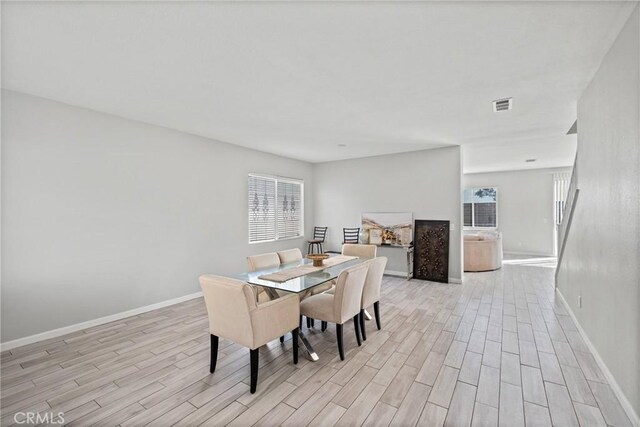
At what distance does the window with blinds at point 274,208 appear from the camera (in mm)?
5784

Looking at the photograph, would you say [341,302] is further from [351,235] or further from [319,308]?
[351,235]

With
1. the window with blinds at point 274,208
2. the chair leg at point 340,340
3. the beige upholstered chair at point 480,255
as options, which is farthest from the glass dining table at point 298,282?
the beige upholstered chair at point 480,255

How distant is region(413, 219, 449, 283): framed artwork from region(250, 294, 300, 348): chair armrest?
3972mm

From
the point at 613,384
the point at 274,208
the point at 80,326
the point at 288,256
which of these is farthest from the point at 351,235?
the point at 80,326

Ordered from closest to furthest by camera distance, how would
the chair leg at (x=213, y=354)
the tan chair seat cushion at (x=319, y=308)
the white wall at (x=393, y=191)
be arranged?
the chair leg at (x=213, y=354), the tan chair seat cushion at (x=319, y=308), the white wall at (x=393, y=191)

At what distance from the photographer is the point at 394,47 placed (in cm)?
223

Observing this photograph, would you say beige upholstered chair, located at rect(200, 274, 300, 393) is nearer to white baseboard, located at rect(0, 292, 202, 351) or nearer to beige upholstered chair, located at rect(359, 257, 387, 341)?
beige upholstered chair, located at rect(359, 257, 387, 341)

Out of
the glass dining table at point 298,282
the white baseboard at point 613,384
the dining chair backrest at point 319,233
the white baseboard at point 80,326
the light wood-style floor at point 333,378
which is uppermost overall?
the dining chair backrest at point 319,233

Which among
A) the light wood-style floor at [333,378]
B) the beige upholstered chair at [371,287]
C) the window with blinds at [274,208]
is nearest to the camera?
the light wood-style floor at [333,378]

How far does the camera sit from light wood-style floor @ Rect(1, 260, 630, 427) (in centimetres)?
196

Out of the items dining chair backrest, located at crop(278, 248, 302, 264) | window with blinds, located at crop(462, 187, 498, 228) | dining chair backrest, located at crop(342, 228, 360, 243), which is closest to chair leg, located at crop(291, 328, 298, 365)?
dining chair backrest, located at crop(278, 248, 302, 264)

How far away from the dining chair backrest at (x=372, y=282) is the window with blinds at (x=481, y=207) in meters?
7.97

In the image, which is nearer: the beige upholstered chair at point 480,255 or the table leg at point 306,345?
the table leg at point 306,345

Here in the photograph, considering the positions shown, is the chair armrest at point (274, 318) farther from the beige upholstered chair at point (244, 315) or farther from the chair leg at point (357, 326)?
the chair leg at point (357, 326)
